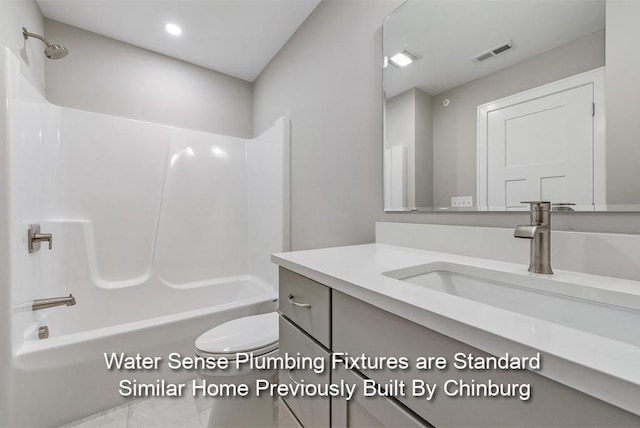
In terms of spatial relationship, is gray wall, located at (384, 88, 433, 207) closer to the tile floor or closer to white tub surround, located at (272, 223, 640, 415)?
white tub surround, located at (272, 223, 640, 415)

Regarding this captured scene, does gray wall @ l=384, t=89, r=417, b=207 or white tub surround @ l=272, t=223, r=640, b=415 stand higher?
gray wall @ l=384, t=89, r=417, b=207

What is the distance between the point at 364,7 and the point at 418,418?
173 cm

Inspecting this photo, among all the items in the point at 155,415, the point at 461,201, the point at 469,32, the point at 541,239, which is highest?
the point at 469,32

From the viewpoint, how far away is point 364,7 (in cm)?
140

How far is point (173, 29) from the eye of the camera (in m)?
1.99

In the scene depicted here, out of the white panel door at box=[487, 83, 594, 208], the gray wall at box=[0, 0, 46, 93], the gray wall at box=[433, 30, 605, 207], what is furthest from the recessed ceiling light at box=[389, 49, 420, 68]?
the gray wall at box=[0, 0, 46, 93]

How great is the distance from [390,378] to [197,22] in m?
2.41

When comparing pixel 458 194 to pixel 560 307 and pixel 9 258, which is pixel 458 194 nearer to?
pixel 560 307

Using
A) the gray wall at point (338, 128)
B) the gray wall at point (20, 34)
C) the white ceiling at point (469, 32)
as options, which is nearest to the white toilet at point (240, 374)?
the gray wall at point (338, 128)

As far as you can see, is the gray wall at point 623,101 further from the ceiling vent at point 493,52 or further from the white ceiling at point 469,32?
the ceiling vent at point 493,52

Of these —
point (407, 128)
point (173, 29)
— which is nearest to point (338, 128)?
point (407, 128)

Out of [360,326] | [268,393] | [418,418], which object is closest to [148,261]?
[268,393]

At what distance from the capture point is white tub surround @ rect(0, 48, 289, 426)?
124cm

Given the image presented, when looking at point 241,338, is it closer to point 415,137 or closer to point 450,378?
point 450,378
